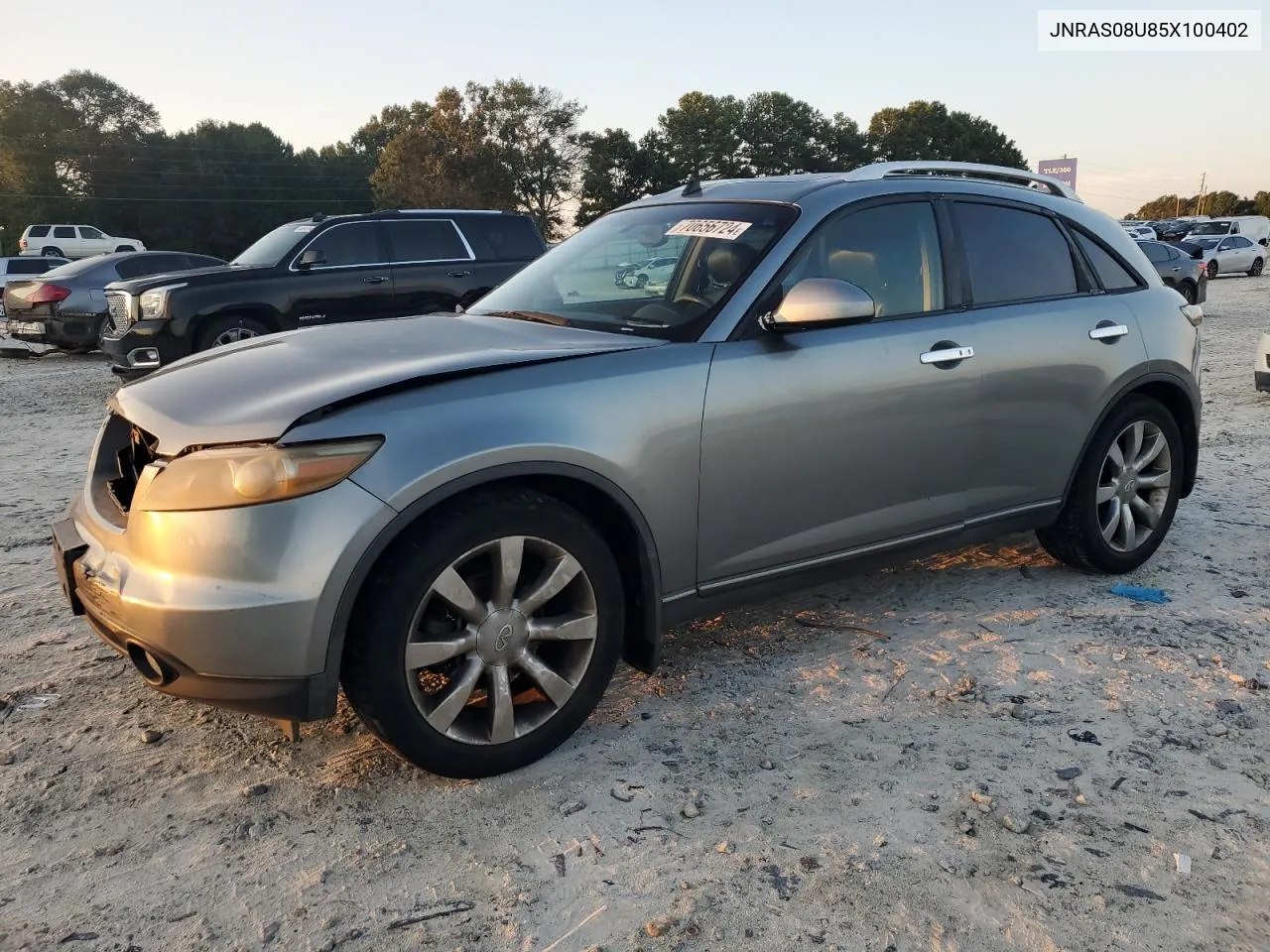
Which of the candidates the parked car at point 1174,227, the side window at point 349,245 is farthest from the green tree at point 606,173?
the side window at point 349,245

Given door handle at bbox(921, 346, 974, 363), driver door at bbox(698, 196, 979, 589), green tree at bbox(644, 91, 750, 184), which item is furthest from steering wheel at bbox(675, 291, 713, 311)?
green tree at bbox(644, 91, 750, 184)

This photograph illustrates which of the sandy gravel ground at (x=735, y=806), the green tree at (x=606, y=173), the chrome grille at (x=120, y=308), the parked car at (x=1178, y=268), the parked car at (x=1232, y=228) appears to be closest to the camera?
the sandy gravel ground at (x=735, y=806)

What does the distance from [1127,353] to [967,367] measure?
106cm

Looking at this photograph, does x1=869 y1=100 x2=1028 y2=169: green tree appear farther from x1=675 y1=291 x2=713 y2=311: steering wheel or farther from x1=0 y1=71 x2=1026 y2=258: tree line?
x1=675 y1=291 x2=713 y2=311: steering wheel

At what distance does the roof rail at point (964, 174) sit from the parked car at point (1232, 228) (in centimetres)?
3522

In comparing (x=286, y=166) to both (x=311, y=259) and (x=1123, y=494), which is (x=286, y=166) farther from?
(x=1123, y=494)

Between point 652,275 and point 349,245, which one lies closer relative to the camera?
point 652,275

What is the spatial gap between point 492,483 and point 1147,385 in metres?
3.26

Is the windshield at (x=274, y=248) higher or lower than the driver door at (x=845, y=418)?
higher

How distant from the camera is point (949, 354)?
11.7 feet

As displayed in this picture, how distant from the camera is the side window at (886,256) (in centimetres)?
344

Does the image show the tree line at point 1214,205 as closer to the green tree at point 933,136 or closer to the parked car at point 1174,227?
the green tree at point 933,136

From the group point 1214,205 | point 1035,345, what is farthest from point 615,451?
point 1214,205

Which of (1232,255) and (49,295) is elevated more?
(1232,255)
